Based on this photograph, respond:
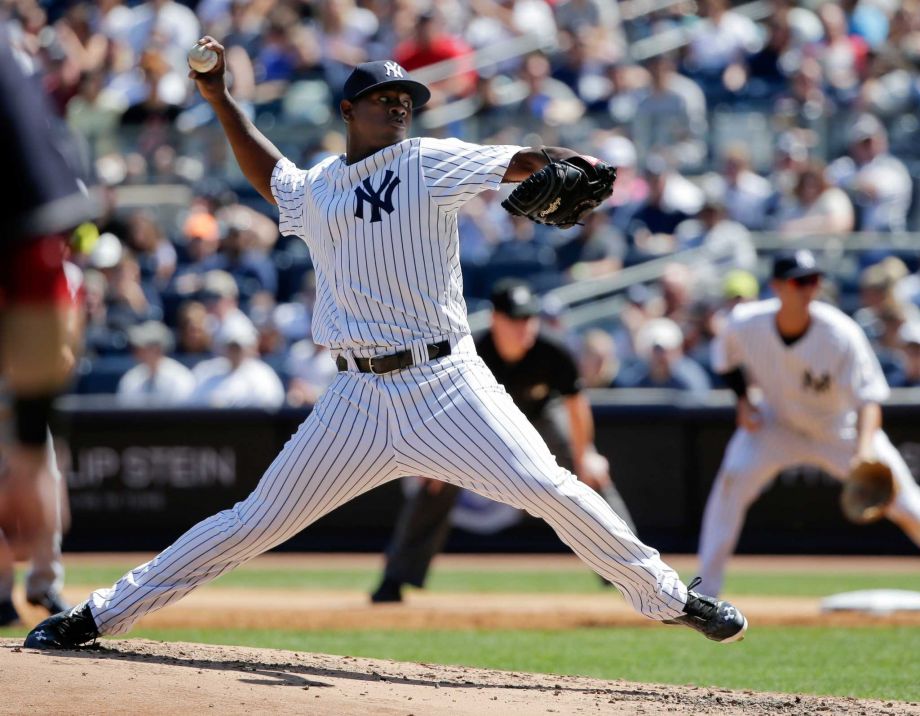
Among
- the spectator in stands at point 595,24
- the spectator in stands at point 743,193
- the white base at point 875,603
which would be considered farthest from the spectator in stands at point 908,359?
the spectator in stands at point 595,24

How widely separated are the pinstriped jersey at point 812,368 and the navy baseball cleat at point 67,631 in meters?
4.22

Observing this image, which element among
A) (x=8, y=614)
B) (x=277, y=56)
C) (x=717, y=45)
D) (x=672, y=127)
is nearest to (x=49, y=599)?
(x=8, y=614)

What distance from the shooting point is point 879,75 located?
1431 cm

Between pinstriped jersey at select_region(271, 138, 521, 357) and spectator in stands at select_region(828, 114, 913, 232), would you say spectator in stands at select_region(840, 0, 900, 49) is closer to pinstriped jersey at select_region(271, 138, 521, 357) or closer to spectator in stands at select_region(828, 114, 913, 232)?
spectator in stands at select_region(828, 114, 913, 232)

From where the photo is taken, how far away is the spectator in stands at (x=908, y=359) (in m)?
11.8

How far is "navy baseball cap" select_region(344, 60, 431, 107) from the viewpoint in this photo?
5254mm

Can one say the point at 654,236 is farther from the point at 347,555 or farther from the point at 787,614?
the point at 787,614

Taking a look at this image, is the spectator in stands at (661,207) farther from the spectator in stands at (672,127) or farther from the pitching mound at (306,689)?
the pitching mound at (306,689)

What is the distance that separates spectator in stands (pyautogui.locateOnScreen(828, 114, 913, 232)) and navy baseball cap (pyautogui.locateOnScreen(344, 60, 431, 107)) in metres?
8.59

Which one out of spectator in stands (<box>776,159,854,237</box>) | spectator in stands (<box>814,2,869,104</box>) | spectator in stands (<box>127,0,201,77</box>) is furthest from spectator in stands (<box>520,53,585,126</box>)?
spectator in stands (<box>127,0,201,77</box>)

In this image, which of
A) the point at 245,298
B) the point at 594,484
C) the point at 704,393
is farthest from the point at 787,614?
the point at 245,298

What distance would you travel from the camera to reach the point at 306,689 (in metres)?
4.77

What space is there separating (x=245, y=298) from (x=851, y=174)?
208 inches

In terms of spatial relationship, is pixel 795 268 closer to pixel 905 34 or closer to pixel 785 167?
pixel 785 167
